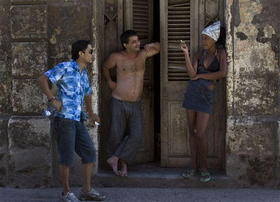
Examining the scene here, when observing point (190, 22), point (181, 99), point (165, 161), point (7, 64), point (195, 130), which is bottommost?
point (165, 161)

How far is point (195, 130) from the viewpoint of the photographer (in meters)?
5.43

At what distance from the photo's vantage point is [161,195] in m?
5.09

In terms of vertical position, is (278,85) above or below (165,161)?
above

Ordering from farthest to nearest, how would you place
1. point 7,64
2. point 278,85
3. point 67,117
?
1. point 7,64
2. point 278,85
3. point 67,117

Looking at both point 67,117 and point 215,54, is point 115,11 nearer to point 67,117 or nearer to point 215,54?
point 215,54

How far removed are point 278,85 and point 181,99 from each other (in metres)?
1.34

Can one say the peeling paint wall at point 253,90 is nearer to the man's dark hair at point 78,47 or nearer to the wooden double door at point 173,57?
the wooden double door at point 173,57

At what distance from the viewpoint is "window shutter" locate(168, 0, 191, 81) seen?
5770 millimetres

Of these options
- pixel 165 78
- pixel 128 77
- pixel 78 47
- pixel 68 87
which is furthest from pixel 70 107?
pixel 165 78

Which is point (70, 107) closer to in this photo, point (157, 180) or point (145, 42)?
point (157, 180)

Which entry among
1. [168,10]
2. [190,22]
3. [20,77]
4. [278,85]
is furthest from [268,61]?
[20,77]

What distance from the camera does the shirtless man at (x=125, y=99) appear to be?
5.61 metres

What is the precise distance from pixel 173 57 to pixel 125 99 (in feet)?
3.01

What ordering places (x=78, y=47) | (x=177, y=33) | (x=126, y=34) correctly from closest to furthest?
(x=78, y=47) < (x=126, y=34) < (x=177, y=33)
